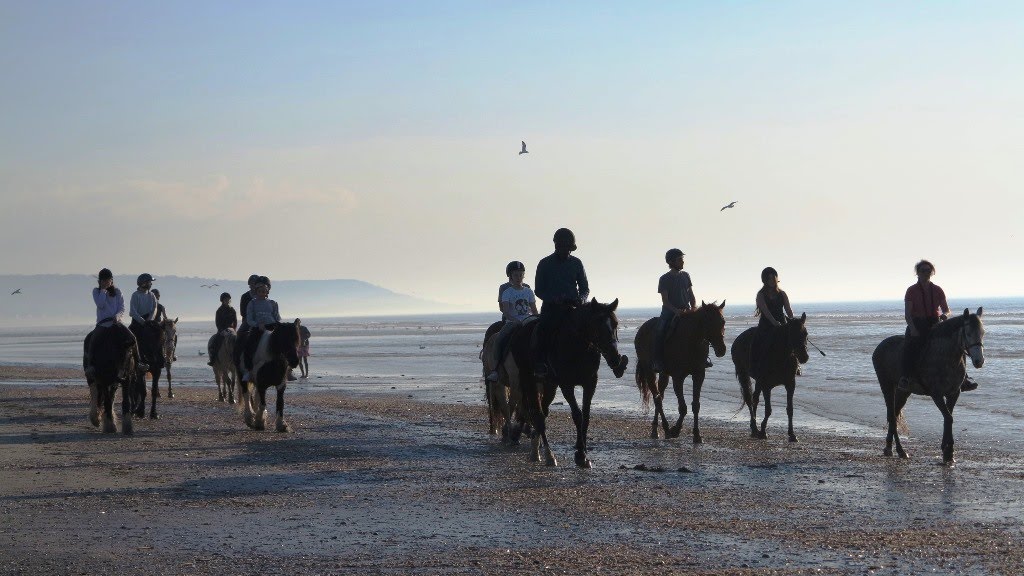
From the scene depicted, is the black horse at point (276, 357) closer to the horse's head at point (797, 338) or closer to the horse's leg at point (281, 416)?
the horse's leg at point (281, 416)

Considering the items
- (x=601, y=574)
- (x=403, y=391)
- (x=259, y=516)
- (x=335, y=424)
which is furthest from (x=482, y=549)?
(x=403, y=391)

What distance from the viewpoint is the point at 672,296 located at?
617 inches

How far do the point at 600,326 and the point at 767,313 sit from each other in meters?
4.80

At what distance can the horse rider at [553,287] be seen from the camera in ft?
40.1

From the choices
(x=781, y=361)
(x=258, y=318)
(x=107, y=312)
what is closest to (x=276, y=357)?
(x=258, y=318)

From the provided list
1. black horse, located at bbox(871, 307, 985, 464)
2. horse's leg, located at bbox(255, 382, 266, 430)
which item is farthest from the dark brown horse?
horse's leg, located at bbox(255, 382, 266, 430)

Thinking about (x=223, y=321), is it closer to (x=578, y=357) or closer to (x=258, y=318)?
(x=258, y=318)

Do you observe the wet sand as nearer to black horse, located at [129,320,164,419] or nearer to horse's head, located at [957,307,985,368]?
horse's head, located at [957,307,985,368]

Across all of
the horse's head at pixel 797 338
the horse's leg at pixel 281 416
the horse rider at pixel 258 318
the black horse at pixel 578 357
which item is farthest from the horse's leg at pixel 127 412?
the horse's head at pixel 797 338

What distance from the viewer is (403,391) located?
90.2 feet

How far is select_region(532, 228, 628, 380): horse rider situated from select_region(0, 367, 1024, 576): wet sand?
4.04 feet

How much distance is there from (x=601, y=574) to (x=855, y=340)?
165ft

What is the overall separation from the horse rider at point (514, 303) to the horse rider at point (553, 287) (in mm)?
1312

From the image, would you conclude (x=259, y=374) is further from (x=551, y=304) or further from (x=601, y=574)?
(x=601, y=574)
